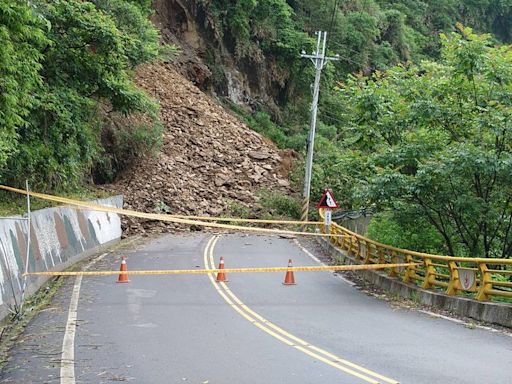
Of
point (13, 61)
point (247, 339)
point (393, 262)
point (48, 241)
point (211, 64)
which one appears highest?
point (211, 64)

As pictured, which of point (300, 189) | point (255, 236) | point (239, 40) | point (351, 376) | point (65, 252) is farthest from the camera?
point (239, 40)

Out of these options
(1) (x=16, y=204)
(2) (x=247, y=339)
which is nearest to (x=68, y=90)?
(1) (x=16, y=204)

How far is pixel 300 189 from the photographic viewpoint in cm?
3497

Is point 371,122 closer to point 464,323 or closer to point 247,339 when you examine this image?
point 464,323

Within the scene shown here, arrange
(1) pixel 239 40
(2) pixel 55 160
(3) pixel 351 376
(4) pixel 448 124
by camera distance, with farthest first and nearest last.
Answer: (1) pixel 239 40 < (2) pixel 55 160 < (4) pixel 448 124 < (3) pixel 351 376

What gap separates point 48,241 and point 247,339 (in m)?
7.45

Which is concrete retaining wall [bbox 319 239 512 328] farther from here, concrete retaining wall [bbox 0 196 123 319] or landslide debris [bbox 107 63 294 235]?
landslide debris [bbox 107 63 294 235]

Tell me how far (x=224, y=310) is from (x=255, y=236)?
16.0 meters

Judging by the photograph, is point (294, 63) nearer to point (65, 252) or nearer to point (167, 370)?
point (65, 252)

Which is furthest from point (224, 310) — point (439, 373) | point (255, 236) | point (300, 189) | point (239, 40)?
point (239, 40)

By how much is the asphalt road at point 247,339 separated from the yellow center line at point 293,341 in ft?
0.06

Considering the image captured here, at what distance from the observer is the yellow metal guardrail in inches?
436

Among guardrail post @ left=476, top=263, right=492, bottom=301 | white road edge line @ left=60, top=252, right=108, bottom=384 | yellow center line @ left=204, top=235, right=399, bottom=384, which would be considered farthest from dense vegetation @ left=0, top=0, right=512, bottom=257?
yellow center line @ left=204, top=235, right=399, bottom=384

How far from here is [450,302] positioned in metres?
11.9
